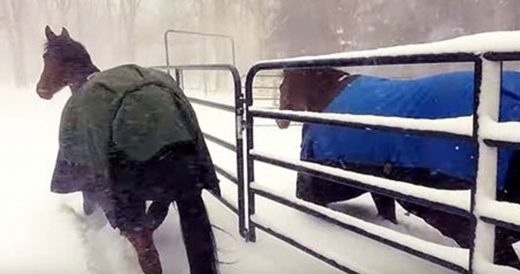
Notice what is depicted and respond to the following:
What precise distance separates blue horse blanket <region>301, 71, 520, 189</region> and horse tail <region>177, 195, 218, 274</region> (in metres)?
0.82

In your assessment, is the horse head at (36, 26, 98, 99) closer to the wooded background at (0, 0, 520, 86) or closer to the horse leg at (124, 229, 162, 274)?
the horse leg at (124, 229, 162, 274)

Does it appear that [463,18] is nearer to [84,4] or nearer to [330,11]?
[330,11]

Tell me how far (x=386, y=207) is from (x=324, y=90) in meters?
0.85

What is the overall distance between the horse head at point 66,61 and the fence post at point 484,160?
238 centimetres

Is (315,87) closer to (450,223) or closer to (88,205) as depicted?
(450,223)

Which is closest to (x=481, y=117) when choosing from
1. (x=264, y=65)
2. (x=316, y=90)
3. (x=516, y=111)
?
(x=516, y=111)

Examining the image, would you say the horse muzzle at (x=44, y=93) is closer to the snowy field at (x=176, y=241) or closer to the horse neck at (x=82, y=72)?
the horse neck at (x=82, y=72)

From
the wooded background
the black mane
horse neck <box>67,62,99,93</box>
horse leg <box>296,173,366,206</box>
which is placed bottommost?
horse leg <box>296,173,366,206</box>

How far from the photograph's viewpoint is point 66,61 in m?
3.12

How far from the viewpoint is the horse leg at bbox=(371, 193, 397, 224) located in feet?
9.31

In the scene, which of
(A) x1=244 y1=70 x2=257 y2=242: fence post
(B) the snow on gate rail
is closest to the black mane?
(A) x1=244 y1=70 x2=257 y2=242: fence post

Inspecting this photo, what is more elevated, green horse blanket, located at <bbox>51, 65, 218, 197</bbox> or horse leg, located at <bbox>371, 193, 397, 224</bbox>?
green horse blanket, located at <bbox>51, 65, 218, 197</bbox>

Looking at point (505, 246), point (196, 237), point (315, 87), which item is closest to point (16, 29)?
point (315, 87)

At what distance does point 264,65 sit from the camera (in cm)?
238
